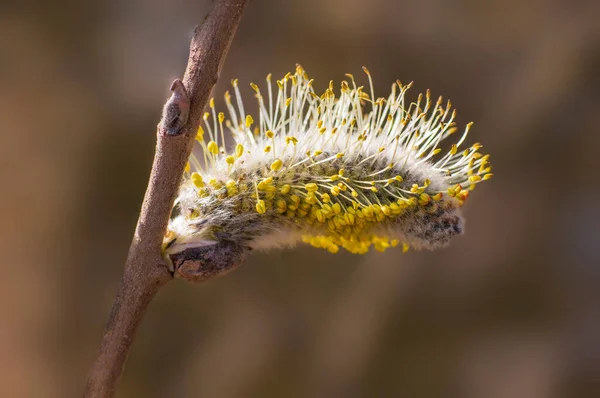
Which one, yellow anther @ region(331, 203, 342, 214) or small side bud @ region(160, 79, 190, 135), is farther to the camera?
yellow anther @ region(331, 203, 342, 214)

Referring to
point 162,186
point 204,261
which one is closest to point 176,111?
point 162,186

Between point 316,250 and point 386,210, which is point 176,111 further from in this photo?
point 316,250

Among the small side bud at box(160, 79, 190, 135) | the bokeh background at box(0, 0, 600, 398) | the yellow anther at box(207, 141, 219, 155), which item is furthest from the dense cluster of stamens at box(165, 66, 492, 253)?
the bokeh background at box(0, 0, 600, 398)

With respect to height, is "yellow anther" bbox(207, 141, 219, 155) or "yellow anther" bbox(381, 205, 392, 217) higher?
"yellow anther" bbox(381, 205, 392, 217)

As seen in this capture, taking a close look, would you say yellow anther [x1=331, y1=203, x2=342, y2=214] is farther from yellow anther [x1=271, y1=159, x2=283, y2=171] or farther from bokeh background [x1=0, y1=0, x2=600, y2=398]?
bokeh background [x1=0, y1=0, x2=600, y2=398]

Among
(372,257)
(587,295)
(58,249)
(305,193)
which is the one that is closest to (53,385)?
(58,249)

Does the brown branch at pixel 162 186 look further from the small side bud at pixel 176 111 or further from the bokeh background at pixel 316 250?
the bokeh background at pixel 316 250

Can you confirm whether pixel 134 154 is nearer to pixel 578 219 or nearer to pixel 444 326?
pixel 444 326
